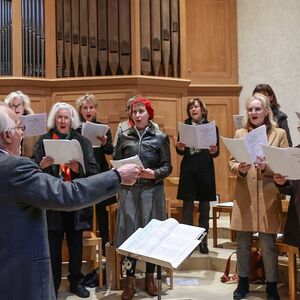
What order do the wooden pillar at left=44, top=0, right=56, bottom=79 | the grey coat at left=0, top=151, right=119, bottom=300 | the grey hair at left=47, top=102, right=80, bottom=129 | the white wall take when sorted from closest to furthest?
the grey coat at left=0, top=151, right=119, bottom=300
the grey hair at left=47, top=102, right=80, bottom=129
the wooden pillar at left=44, top=0, right=56, bottom=79
the white wall

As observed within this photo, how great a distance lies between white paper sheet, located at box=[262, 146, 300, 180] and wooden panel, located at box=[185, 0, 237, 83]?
369 centimetres

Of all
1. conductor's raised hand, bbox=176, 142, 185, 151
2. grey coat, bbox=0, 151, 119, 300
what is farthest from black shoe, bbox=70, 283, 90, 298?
grey coat, bbox=0, 151, 119, 300

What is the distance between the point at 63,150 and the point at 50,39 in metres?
2.89

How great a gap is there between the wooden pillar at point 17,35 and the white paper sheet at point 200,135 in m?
2.35

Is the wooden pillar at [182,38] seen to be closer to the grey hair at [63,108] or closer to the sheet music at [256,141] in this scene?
the grey hair at [63,108]

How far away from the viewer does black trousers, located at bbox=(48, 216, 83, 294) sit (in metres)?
4.34

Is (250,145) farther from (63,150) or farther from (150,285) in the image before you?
(150,285)

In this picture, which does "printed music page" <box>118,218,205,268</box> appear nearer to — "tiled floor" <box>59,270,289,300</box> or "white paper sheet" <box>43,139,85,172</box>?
"white paper sheet" <box>43,139,85,172</box>

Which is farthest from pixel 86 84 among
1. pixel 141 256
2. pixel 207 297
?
pixel 141 256

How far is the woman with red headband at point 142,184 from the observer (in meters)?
4.50

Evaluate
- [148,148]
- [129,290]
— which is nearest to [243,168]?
[148,148]

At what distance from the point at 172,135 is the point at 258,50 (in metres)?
1.71

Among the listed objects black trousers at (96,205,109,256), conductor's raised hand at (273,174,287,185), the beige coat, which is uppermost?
conductor's raised hand at (273,174,287,185)

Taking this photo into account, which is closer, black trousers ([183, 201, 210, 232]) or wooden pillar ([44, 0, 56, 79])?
black trousers ([183, 201, 210, 232])
